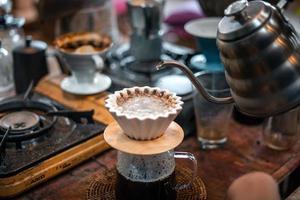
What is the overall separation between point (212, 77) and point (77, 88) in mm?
333

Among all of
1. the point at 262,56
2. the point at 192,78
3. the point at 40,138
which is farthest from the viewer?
the point at 40,138

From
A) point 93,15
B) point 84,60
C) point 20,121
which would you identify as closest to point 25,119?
point 20,121

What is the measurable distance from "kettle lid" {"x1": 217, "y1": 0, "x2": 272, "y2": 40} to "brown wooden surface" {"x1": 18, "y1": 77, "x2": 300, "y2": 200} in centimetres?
28

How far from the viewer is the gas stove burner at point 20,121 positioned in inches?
33.0

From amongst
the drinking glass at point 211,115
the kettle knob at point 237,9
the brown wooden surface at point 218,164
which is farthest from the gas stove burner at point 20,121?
the kettle knob at point 237,9

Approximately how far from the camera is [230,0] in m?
0.98

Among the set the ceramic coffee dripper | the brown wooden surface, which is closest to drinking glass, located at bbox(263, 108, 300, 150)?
the brown wooden surface

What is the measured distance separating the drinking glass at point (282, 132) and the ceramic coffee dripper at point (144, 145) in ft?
0.92

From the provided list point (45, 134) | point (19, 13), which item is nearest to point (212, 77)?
point (45, 134)

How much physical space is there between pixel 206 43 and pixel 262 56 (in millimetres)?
358

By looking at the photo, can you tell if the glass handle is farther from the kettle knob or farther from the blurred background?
the blurred background

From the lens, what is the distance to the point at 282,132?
891 mm

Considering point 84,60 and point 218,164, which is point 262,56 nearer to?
point 218,164

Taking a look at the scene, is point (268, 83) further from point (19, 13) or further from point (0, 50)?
point (19, 13)
